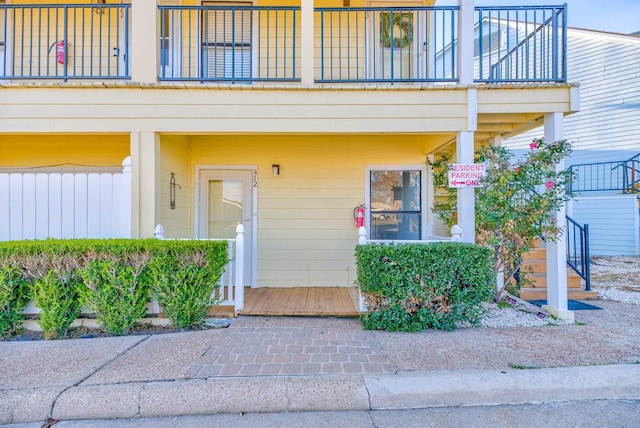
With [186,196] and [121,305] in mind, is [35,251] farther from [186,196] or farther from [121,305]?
[186,196]

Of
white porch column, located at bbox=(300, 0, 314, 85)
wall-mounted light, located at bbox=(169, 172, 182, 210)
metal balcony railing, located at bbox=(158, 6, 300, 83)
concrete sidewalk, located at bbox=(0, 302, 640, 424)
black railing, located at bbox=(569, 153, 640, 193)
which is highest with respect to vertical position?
metal balcony railing, located at bbox=(158, 6, 300, 83)

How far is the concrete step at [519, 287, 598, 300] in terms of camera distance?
5922 mm

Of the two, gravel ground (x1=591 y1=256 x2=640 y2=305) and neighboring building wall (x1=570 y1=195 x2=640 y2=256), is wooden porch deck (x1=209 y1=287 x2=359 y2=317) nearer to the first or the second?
gravel ground (x1=591 y1=256 x2=640 y2=305)

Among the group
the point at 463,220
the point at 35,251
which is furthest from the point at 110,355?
the point at 463,220

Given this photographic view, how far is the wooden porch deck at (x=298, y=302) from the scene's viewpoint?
4699mm

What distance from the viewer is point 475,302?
166 inches

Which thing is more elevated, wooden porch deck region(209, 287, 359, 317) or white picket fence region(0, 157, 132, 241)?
white picket fence region(0, 157, 132, 241)

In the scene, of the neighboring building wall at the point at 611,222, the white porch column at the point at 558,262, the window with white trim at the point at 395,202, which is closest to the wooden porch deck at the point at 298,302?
the window with white trim at the point at 395,202

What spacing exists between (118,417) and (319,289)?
374 cm

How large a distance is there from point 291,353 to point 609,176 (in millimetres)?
13081

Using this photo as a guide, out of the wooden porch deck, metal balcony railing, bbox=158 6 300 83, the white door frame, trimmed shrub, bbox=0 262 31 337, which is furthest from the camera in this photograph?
the white door frame

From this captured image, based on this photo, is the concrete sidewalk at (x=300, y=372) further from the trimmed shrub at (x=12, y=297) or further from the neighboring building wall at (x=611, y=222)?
the neighboring building wall at (x=611, y=222)

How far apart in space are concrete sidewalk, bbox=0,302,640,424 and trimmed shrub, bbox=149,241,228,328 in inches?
11.2

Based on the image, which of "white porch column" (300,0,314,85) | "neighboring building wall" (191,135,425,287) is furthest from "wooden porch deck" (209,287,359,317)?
"white porch column" (300,0,314,85)
